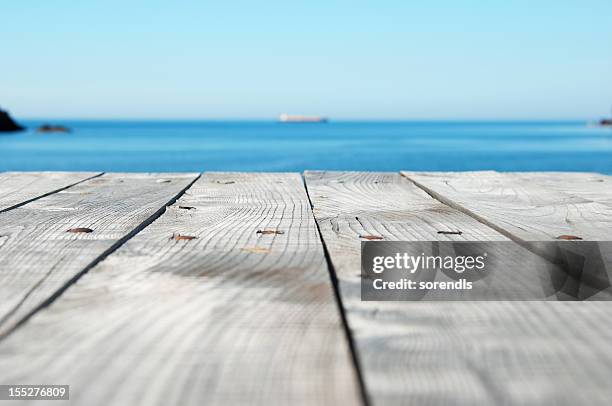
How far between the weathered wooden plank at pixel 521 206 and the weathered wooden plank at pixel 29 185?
4.71 ft

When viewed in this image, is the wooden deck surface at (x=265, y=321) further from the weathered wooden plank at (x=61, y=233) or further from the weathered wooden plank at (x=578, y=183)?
the weathered wooden plank at (x=578, y=183)

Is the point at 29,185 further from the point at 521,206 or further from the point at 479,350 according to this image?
the point at 479,350

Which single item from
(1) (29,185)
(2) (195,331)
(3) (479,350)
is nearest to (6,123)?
(1) (29,185)

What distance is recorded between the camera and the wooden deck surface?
808mm

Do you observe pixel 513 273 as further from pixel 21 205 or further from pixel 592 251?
pixel 21 205

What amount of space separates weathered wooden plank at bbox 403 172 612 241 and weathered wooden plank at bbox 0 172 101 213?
144 cm

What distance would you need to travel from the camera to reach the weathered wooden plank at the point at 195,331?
80 centimetres

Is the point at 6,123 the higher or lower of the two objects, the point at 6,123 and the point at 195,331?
the lower

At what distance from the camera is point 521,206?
226cm

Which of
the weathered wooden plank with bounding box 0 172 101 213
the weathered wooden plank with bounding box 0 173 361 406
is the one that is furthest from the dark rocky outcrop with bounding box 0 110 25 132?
the weathered wooden plank with bounding box 0 173 361 406

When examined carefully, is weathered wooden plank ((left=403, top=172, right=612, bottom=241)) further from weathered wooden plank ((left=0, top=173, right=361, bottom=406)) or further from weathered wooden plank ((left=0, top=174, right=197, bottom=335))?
weathered wooden plank ((left=0, top=174, right=197, bottom=335))

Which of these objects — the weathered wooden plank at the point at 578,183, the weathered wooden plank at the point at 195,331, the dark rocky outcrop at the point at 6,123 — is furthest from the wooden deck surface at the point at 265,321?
the dark rocky outcrop at the point at 6,123

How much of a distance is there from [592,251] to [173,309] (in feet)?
3.06

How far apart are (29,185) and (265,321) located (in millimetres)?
2151
